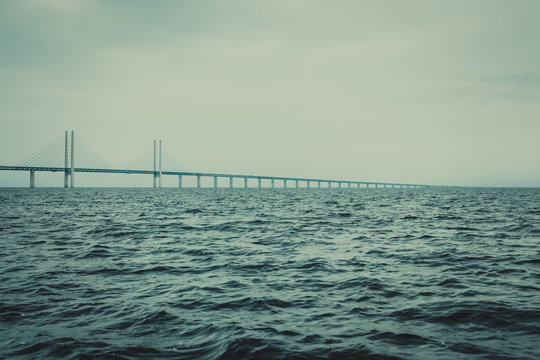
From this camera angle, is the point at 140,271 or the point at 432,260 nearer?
the point at 140,271

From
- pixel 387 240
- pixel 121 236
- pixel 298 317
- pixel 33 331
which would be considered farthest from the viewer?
pixel 121 236

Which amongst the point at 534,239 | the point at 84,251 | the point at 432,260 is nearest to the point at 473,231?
the point at 534,239

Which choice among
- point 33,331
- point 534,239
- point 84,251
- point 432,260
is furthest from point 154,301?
point 534,239

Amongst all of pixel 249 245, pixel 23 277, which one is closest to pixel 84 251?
pixel 23 277

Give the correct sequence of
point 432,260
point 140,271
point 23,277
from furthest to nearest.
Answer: point 432,260
point 140,271
point 23,277

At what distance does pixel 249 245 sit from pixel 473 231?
12281 mm

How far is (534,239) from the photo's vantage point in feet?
59.2

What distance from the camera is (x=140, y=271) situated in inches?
478

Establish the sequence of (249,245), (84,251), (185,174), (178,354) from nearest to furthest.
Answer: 1. (178,354)
2. (84,251)
3. (249,245)
4. (185,174)

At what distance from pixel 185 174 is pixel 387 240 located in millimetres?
156040

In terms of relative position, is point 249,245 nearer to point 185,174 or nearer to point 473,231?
point 473,231

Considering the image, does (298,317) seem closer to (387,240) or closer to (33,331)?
(33,331)

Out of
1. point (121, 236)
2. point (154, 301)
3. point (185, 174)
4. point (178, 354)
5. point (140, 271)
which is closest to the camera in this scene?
point (178, 354)

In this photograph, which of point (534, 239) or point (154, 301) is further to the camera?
point (534, 239)
